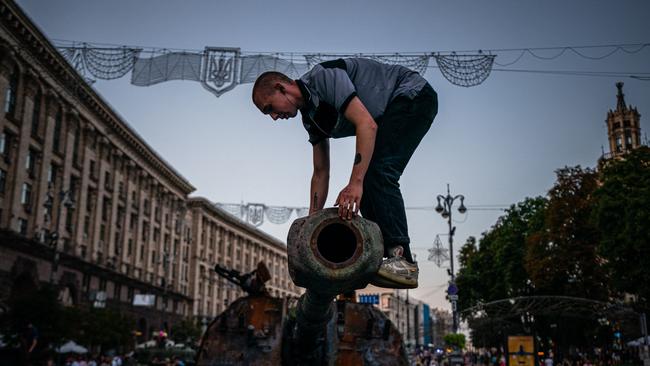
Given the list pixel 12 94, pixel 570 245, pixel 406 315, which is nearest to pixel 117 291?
pixel 12 94

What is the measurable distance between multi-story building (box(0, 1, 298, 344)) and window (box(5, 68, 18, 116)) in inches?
3.7

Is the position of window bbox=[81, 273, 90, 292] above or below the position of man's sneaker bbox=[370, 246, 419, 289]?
above

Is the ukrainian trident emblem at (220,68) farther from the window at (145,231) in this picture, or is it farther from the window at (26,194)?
the window at (145,231)

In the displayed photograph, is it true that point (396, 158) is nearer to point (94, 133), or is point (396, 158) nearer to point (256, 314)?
point (256, 314)

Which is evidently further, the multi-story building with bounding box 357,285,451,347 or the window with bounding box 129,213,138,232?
the multi-story building with bounding box 357,285,451,347

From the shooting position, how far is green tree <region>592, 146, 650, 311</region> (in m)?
30.3

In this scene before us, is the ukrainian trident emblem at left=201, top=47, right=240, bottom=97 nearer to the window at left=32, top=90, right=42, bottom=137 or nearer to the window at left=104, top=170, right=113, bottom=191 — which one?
the window at left=32, top=90, right=42, bottom=137

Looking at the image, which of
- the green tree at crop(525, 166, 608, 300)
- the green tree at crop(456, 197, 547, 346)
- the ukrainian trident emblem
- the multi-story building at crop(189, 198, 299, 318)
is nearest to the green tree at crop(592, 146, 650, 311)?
the green tree at crop(525, 166, 608, 300)

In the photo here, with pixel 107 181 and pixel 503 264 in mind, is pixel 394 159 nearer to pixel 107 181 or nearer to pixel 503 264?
pixel 503 264

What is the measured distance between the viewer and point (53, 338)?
28.7 metres

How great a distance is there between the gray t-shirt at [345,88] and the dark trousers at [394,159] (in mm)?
76

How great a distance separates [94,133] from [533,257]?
35896mm

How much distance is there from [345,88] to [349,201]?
786 mm

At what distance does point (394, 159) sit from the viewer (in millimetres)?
3553
